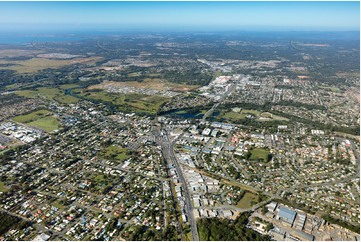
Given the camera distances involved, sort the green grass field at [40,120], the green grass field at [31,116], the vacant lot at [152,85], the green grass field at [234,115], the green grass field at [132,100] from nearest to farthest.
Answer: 1. the green grass field at [40,120]
2. the green grass field at [31,116]
3. the green grass field at [234,115]
4. the green grass field at [132,100]
5. the vacant lot at [152,85]

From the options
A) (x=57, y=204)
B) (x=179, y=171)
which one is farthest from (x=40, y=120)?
(x=179, y=171)

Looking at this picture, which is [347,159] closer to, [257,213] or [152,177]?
[257,213]

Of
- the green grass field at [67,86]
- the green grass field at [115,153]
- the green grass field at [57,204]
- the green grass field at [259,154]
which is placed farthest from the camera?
the green grass field at [67,86]

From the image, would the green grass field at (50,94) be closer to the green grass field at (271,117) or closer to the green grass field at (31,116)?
the green grass field at (31,116)

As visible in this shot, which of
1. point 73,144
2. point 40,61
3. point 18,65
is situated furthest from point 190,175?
point 40,61

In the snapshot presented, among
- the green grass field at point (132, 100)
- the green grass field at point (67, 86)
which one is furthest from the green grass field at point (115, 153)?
the green grass field at point (67, 86)

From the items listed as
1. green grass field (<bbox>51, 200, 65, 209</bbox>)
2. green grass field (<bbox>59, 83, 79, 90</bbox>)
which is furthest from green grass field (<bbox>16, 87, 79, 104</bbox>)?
green grass field (<bbox>51, 200, 65, 209</bbox>)
